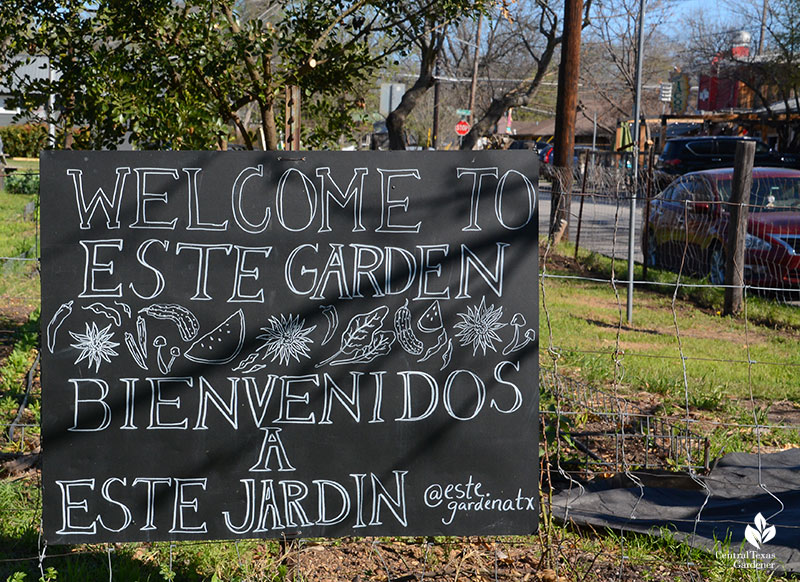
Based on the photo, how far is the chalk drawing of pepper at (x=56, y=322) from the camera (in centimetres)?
322

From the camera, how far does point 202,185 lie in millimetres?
3279

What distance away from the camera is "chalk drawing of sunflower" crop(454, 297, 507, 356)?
331 cm

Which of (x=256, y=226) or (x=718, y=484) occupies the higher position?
(x=256, y=226)

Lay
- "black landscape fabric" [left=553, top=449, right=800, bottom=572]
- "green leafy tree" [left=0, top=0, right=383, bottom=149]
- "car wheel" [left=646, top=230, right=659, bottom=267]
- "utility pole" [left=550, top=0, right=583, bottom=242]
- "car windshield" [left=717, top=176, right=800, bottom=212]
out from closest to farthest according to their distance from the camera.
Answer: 1. "black landscape fabric" [left=553, top=449, right=800, bottom=572]
2. "green leafy tree" [left=0, top=0, right=383, bottom=149]
3. "car windshield" [left=717, top=176, right=800, bottom=212]
4. "car wheel" [left=646, top=230, right=659, bottom=267]
5. "utility pole" [left=550, top=0, right=583, bottom=242]

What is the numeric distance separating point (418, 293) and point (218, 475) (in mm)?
1001

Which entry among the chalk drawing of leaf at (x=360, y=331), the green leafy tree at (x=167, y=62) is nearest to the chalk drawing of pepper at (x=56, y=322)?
the chalk drawing of leaf at (x=360, y=331)

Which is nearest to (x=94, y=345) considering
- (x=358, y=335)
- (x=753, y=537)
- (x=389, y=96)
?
(x=358, y=335)

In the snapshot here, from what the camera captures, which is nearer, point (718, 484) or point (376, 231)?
point (376, 231)

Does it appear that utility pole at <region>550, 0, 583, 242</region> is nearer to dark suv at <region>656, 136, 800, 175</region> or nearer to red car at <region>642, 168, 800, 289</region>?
red car at <region>642, 168, 800, 289</region>

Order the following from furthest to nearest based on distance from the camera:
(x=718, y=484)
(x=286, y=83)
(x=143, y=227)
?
(x=286, y=83)
(x=718, y=484)
(x=143, y=227)

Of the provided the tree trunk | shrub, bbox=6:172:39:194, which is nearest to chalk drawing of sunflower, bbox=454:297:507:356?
the tree trunk

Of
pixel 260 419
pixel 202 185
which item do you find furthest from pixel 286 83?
pixel 260 419

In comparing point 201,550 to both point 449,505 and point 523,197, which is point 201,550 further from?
point 523,197

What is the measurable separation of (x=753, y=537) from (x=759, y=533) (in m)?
0.06
